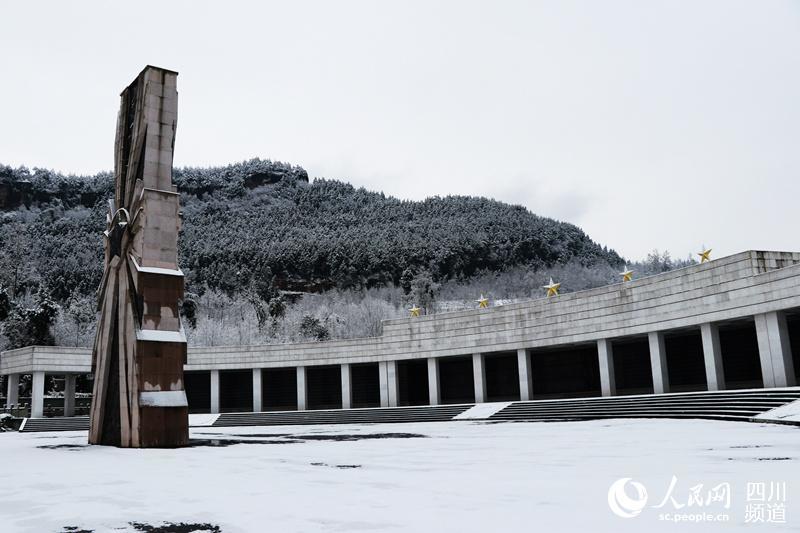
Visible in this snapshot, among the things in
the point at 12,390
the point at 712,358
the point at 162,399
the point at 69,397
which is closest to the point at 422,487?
the point at 162,399

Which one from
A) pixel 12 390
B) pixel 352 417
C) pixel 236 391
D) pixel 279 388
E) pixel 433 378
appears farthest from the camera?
pixel 236 391

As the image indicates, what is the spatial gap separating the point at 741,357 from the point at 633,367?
633cm

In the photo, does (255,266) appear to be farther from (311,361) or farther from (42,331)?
(311,361)

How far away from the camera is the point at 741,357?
34.5 meters

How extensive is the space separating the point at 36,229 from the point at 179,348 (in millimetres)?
121358

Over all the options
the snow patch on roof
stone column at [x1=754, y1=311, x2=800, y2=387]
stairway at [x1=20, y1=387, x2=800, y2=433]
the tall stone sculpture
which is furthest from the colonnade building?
the snow patch on roof

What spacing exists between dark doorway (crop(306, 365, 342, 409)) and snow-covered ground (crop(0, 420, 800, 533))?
36.0m

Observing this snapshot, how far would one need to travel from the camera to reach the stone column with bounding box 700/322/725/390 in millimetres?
28875

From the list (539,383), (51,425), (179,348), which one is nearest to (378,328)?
(539,383)

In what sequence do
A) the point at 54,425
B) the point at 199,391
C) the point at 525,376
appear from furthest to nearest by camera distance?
the point at 199,391 → the point at 525,376 → the point at 54,425

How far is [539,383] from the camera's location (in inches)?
1720

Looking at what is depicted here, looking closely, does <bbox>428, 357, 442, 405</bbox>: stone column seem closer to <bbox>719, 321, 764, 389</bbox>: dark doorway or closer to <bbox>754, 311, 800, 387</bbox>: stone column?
<bbox>719, 321, 764, 389</bbox>: dark doorway

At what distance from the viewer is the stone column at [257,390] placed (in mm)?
46812

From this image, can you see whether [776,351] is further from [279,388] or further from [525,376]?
[279,388]
